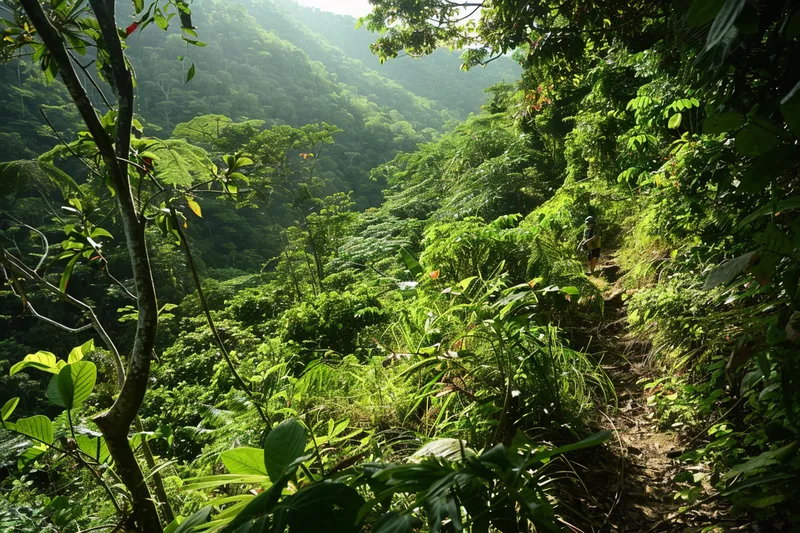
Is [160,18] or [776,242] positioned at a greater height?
[160,18]

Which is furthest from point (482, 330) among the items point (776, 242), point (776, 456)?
point (776, 242)

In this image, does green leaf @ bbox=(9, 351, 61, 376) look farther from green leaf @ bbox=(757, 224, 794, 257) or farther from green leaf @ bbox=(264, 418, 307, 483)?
green leaf @ bbox=(757, 224, 794, 257)

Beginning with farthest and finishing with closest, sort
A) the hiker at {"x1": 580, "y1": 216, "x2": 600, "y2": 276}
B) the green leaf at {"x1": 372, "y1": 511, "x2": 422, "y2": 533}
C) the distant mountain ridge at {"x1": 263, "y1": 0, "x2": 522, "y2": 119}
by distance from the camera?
1. the distant mountain ridge at {"x1": 263, "y1": 0, "x2": 522, "y2": 119}
2. the hiker at {"x1": 580, "y1": 216, "x2": 600, "y2": 276}
3. the green leaf at {"x1": 372, "y1": 511, "x2": 422, "y2": 533}

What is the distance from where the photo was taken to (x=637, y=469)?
1651 millimetres

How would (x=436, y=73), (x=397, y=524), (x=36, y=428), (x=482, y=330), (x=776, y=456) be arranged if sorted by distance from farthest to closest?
1. (x=436, y=73)
2. (x=482, y=330)
3. (x=36, y=428)
4. (x=776, y=456)
5. (x=397, y=524)

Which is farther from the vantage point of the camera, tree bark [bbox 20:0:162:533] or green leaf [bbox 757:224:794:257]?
tree bark [bbox 20:0:162:533]

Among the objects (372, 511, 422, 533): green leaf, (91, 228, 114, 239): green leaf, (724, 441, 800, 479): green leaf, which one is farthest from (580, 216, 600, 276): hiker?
(372, 511, 422, 533): green leaf

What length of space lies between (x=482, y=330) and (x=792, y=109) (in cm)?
151

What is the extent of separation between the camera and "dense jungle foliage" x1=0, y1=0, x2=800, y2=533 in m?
0.58

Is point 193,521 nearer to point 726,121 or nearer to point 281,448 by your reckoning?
point 281,448

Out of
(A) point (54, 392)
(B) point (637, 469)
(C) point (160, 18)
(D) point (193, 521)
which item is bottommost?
(B) point (637, 469)

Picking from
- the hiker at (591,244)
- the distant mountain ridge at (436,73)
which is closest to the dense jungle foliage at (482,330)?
the hiker at (591,244)

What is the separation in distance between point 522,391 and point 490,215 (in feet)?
20.8

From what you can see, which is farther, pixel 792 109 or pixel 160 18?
pixel 160 18
